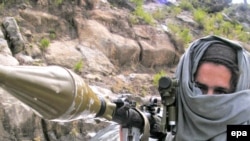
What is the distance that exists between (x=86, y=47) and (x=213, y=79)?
5.22m

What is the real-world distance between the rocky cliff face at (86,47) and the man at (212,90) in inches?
108

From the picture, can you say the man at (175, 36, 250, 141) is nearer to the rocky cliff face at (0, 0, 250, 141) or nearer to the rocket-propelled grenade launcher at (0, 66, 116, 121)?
the rocket-propelled grenade launcher at (0, 66, 116, 121)

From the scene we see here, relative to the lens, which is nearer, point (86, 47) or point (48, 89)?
point (48, 89)

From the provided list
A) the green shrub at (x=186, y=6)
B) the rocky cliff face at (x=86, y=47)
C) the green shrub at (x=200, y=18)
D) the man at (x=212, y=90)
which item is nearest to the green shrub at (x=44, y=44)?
the rocky cliff face at (x=86, y=47)

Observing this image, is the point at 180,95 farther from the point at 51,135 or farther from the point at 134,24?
the point at 134,24

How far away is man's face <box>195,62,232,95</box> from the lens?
1471 mm

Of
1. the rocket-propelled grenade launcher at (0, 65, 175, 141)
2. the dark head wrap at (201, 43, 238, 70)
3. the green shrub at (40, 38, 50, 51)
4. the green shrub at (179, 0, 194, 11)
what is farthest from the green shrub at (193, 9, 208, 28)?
the rocket-propelled grenade launcher at (0, 65, 175, 141)

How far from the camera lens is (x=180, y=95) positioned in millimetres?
1444

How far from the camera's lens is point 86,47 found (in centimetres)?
659

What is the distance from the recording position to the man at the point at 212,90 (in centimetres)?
138

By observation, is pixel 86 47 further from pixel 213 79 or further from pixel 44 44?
pixel 213 79

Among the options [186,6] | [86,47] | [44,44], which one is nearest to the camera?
[44,44]

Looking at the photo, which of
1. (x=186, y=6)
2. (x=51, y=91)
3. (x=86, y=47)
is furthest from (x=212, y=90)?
(x=186, y=6)

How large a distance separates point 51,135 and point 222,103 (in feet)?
10.4
